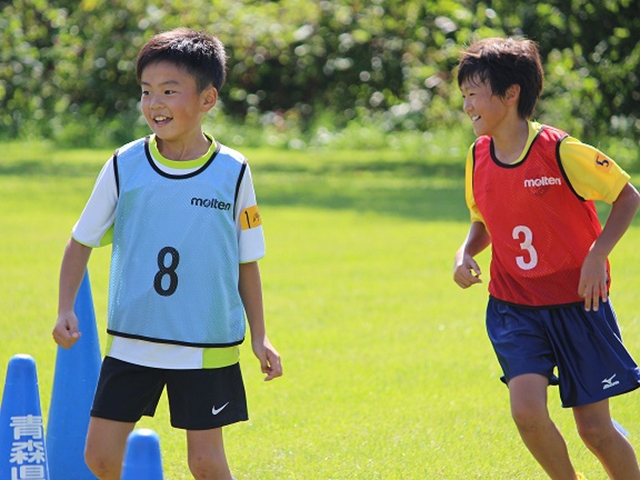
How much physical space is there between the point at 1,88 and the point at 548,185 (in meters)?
20.0

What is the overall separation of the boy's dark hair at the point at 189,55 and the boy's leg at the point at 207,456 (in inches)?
43.8

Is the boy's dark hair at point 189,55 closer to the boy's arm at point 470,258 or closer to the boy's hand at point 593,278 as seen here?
the boy's arm at point 470,258

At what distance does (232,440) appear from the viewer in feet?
18.0

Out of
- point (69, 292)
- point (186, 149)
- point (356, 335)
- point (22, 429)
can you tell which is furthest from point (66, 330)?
point (356, 335)

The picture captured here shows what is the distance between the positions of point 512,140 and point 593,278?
590 mm

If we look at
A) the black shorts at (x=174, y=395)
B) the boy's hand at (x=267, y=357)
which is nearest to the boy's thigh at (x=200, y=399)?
the black shorts at (x=174, y=395)

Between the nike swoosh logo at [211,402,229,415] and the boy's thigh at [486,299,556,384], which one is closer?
the nike swoosh logo at [211,402,229,415]

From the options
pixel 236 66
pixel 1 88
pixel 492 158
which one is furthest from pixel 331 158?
pixel 492 158

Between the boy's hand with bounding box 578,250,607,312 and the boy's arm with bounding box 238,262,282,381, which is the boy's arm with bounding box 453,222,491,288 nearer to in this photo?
the boy's hand with bounding box 578,250,607,312

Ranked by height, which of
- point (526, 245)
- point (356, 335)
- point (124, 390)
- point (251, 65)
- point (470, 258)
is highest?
point (526, 245)

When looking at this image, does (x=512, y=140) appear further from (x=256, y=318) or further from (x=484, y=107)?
(x=256, y=318)

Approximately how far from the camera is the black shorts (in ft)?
12.9

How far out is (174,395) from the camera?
12.9 ft

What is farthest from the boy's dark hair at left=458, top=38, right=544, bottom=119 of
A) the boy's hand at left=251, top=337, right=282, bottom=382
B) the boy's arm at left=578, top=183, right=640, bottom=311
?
the boy's hand at left=251, top=337, right=282, bottom=382
